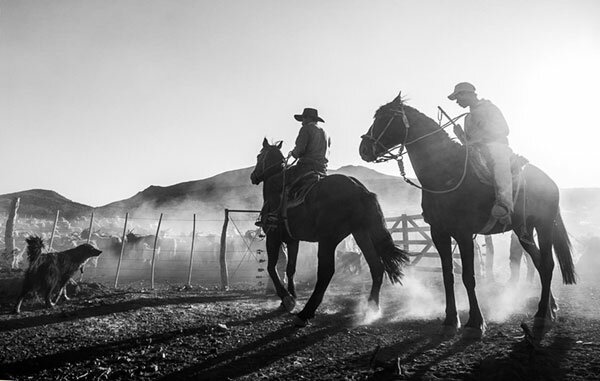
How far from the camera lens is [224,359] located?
3717 mm

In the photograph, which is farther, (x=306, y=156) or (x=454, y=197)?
(x=306, y=156)

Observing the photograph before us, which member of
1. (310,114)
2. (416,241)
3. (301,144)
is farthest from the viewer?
(416,241)

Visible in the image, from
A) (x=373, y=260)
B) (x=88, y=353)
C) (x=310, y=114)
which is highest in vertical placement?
(x=310, y=114)

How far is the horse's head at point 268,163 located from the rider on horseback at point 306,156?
1.52 ft

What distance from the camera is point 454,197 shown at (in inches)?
197

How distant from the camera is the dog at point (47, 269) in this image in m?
7.75

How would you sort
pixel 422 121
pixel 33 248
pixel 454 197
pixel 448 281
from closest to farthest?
pixel 454 197 < pixel 448 281 < pixel 422 121 < pixel 33 248

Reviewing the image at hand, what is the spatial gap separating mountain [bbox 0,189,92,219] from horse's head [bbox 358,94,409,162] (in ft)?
134

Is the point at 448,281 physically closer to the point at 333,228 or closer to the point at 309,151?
the point at 333,228

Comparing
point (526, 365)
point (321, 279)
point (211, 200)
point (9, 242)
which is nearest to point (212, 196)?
point (211, 200)

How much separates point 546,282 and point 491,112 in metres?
2.91

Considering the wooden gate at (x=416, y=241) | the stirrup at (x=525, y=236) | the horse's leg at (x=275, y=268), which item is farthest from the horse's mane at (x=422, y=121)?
the wooden gate at (x=416, y=241)

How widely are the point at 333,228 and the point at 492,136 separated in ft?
9.49

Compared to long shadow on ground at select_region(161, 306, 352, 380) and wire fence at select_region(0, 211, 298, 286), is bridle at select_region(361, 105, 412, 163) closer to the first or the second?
long shadow on ground at select_region(161, 306, 352, 380)
